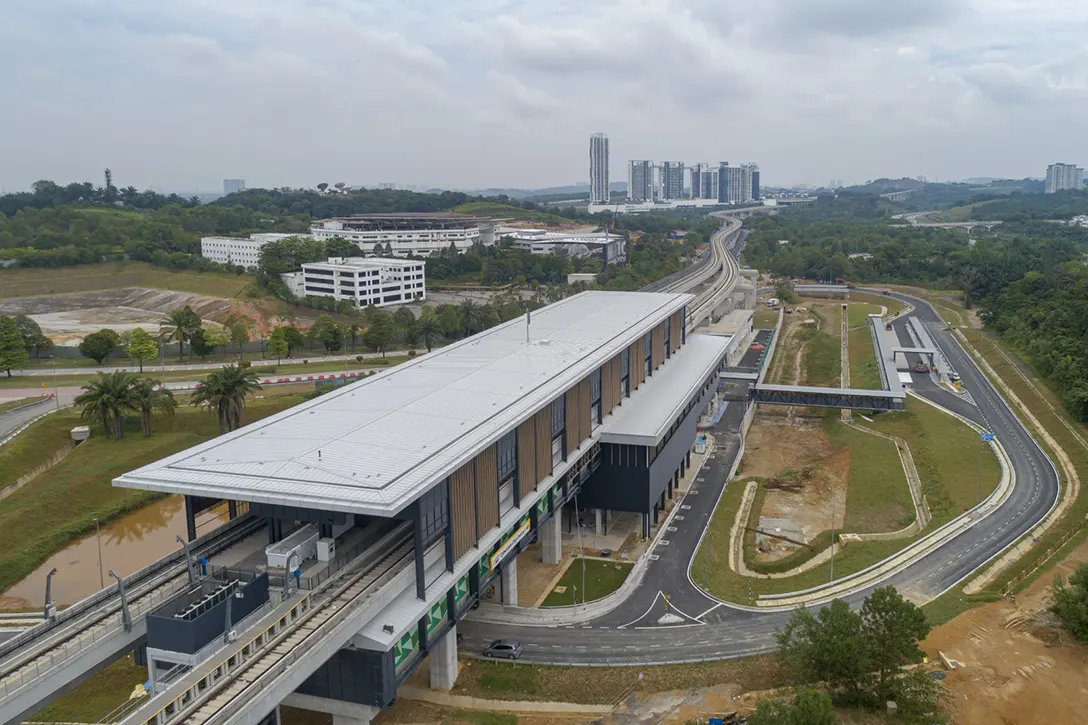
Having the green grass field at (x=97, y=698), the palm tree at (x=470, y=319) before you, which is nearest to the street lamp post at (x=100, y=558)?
the green grass field at (x=97, y=698)

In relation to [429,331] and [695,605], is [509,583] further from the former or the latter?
[429,331]

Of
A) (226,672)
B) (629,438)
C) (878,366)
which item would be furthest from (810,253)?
(226,672)

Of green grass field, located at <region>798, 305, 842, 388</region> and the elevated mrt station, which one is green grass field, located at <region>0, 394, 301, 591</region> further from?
green grass field, located at <region>798, 305, 842, 388</region>

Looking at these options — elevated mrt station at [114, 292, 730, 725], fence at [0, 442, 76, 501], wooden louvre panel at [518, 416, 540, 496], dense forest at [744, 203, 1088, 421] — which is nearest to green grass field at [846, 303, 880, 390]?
dense forest at [744, 203, 1088, 421]

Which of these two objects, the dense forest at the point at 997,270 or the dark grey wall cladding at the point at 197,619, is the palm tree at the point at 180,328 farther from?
the dense forest at the point at 997,270

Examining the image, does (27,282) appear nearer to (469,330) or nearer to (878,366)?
(469,330)
